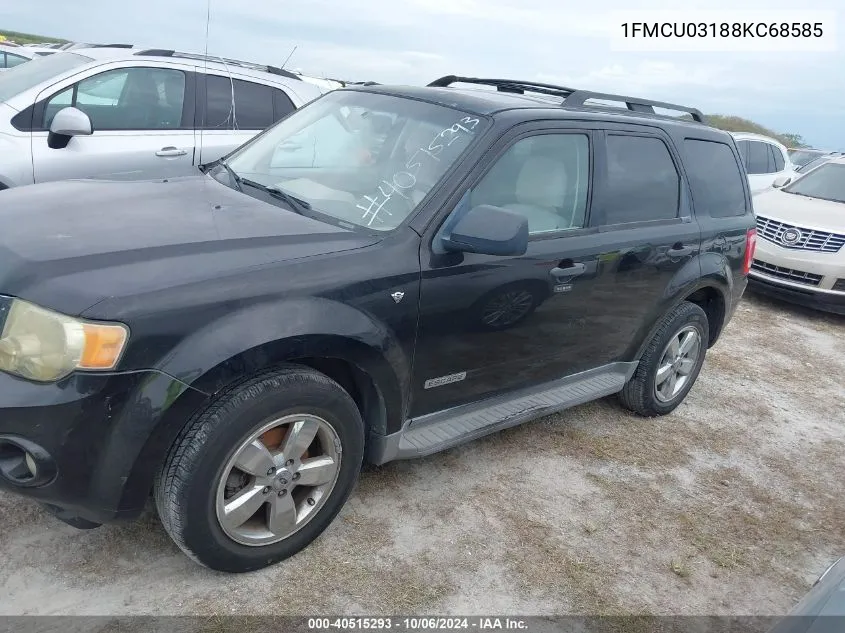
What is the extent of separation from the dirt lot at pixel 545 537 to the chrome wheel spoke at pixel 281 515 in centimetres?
18

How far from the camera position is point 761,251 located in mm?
7969

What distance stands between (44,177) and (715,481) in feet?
16.3

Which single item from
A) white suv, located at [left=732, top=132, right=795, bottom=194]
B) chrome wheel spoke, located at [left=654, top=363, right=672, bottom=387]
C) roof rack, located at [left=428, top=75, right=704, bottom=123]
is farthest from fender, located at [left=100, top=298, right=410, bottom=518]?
white suv, located at [left=732, top=132, right=795, bottom=194]

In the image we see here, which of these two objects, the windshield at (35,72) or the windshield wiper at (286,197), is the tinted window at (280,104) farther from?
the windshield wiper at (286,197)

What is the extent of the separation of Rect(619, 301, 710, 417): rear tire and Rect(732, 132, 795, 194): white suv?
727cm

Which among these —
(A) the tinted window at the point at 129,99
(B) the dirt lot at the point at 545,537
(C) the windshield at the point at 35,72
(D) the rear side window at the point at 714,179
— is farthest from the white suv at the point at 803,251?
(C) the windshield at the point at 35,72

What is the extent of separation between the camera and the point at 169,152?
223 inches

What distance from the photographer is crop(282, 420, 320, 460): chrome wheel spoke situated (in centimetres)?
262

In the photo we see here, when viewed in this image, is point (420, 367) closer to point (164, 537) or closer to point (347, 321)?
point (347, 321)

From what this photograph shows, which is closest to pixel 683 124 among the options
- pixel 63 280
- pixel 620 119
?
pixel 620 119

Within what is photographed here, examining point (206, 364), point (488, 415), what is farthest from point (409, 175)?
point (206, 364)

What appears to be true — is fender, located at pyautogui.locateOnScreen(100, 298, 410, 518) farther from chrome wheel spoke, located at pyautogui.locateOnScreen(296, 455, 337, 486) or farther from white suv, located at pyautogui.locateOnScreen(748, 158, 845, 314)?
white suv, located at pyautogui.locateOnScreen(748, 158, 845, 314)

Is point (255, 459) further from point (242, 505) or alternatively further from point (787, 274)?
point (787, 274)

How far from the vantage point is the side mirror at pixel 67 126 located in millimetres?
5055
